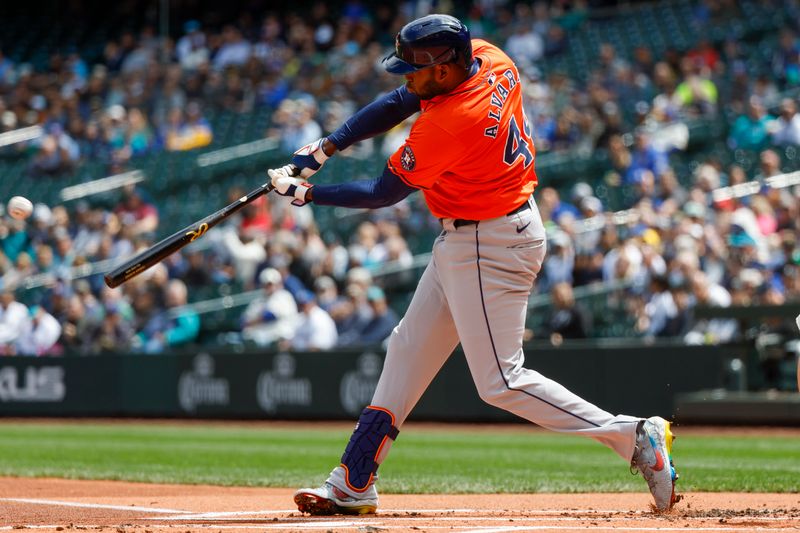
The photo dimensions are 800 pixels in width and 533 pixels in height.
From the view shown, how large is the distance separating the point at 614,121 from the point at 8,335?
828cm

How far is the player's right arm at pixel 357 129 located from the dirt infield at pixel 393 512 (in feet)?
4.85

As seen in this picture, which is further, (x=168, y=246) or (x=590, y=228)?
(x=590, y=228)

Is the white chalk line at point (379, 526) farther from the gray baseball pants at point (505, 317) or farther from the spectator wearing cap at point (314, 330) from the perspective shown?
the spectator wearing cap at point (314, 330)

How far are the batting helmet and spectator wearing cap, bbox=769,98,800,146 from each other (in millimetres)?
9593

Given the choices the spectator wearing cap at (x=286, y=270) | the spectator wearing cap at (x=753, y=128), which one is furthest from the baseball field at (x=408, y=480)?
the spectator wearing cap at (x=753, y=128)

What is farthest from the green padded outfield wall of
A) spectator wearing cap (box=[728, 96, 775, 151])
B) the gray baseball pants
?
the gray baseball pants

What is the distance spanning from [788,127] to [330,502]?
10.0m

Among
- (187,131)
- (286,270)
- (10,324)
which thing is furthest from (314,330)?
(187,131)

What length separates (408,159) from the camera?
4.70 m

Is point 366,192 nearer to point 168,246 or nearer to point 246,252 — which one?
point 168,246

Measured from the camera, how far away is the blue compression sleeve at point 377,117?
520 cm

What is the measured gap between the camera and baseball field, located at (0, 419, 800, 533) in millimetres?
4789

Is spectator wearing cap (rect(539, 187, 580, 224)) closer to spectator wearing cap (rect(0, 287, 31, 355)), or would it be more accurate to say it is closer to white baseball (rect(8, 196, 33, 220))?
spectator wearing cap (rect(0, 287, 31, 355))

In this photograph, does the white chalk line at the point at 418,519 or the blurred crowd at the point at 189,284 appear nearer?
the white chalk line at the point at 418,519
